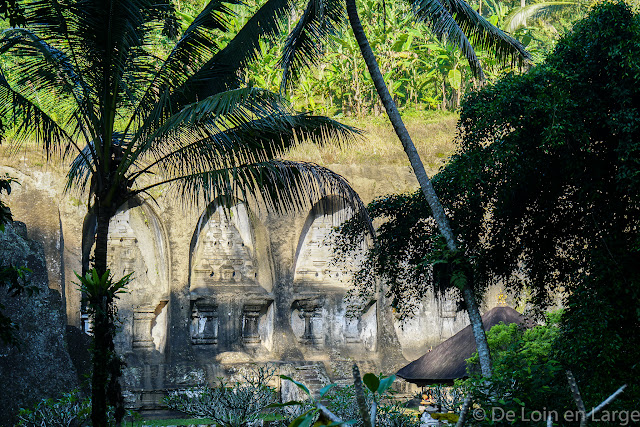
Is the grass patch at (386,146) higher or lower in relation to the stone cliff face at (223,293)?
higher

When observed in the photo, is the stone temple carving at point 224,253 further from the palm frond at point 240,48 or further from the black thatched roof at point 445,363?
the palm frond at point 240,48

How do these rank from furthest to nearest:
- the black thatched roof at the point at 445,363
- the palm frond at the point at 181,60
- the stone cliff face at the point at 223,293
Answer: the stone cliff face at the point at 223,293
the black thatched roof at the point at 445,363
the palm frond at the point at 181,60

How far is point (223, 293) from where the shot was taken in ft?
53.4

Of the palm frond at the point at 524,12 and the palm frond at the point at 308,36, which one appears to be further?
the palm frond at the point at 524,12

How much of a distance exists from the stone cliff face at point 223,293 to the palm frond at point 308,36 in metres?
5.33

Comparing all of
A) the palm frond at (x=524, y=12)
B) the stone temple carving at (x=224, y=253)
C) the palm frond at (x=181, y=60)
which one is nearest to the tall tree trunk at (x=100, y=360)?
the palm frond at (x=181, y=60)

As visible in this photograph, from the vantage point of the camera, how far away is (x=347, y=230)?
36.6ft

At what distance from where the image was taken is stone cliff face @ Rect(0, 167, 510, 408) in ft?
48.8

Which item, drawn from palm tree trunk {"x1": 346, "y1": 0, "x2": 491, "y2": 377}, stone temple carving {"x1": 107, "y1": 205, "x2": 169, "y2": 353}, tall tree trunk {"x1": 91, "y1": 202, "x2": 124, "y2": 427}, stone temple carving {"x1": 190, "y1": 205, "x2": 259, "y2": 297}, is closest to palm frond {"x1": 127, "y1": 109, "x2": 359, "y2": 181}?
tall tree trunk {"x1": 91, "y1": 202, "x2": 124, "y2": 427}

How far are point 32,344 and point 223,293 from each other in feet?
16.0

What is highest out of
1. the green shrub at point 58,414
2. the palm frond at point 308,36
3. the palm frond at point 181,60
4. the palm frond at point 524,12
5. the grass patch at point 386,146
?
the palm frond at point 524,12

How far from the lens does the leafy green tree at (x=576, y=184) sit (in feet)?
24.5

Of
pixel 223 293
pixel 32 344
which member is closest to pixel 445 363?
pixel 223 293

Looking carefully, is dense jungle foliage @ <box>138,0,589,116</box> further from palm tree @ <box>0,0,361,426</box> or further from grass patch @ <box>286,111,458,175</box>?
palm tree @ <box>0,0,361,426</box>
